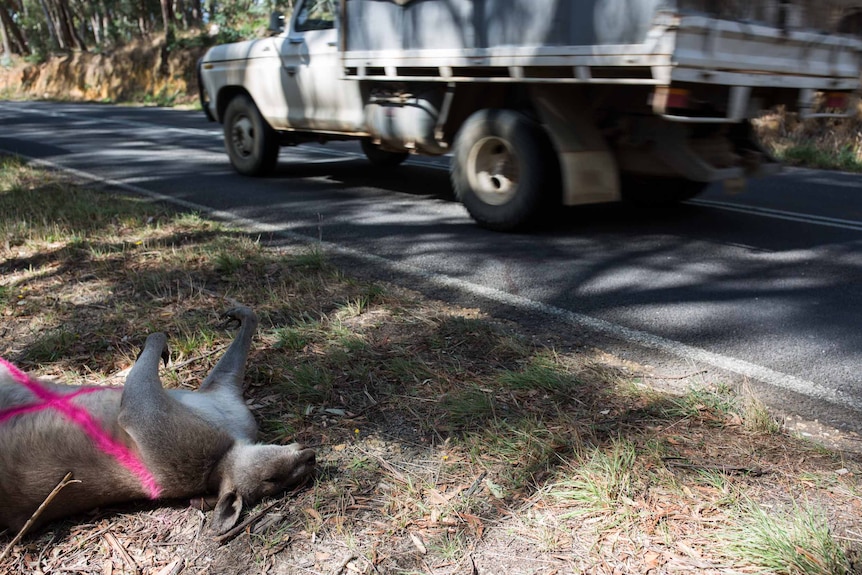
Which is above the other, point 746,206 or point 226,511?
point 746,206

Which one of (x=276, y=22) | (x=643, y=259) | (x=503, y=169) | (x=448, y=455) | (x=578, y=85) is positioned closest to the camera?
(x=448, y=455)

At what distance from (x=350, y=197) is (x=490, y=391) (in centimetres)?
527

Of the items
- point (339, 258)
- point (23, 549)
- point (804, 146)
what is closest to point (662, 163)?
point (339, 258)

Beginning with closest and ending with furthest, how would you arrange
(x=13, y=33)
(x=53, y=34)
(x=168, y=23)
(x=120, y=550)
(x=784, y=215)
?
(x=120, y=550), (x=784, y=215), (x=168, y=23), (x=53, y=34), (x=13, y=33)

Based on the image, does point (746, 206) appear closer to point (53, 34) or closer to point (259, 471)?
point (259, 471)

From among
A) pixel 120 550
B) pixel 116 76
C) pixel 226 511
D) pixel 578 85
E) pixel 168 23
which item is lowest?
pixel 120 550

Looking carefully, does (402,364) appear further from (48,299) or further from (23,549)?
(48,299)

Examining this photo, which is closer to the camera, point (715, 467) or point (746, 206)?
point (715, 467)

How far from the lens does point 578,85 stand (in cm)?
611

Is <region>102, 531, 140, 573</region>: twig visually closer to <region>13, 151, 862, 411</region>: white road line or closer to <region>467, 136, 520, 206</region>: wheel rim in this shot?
<region>13, 151, 862, 411</region>: white road line

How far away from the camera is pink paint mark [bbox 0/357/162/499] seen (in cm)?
276

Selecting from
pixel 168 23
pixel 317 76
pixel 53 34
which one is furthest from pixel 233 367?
pixel 53 34

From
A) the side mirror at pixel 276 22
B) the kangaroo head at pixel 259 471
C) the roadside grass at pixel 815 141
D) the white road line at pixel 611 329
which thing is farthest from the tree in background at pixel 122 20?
the kangaroo head at pixel 259 471

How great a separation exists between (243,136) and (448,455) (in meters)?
7.59
